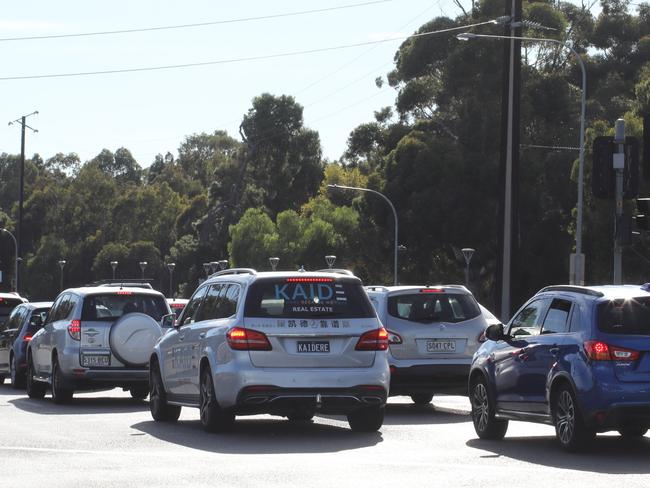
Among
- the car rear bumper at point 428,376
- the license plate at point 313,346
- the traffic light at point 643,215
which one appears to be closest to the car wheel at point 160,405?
the car rear bumper at point 428,376

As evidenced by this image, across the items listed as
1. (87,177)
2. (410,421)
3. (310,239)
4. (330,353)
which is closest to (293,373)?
(330,353)

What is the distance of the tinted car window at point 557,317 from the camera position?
14016mm

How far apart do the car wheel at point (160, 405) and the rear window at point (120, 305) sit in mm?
3513

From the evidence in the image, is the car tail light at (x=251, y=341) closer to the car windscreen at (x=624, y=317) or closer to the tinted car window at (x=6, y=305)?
the car windscreen at (x=624, y=317)

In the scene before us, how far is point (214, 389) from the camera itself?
1593cm

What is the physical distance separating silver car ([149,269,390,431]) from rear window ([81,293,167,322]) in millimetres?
5793

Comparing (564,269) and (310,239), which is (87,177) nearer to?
(310,239)

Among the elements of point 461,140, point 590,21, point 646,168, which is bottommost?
point 646,168

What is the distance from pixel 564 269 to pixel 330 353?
183 ft

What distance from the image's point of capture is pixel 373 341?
15883 mm

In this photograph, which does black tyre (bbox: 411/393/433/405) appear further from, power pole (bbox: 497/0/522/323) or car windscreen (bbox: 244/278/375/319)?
power pole (bbox: 497/0/522/323)

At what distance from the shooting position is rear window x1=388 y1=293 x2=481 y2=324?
19828 millimetres

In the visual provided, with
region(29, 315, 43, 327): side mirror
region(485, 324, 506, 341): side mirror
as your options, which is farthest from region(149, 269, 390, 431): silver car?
region(29, 315, 43, 327): side mirror

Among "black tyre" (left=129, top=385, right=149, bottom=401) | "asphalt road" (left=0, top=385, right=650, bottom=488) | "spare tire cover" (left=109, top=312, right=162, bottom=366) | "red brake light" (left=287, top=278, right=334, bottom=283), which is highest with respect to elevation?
"red brake light" (left=287, top=278, right=334, bottom=283)
